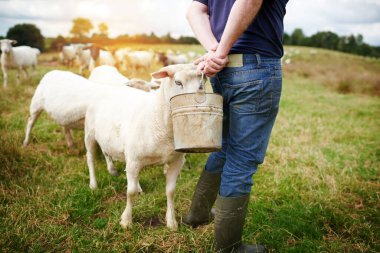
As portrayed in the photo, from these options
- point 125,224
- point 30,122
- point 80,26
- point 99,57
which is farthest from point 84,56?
point 80,26

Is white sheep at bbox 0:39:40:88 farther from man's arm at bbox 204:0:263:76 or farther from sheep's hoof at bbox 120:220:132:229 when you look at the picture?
man's arm at bbox 204:0:263:76

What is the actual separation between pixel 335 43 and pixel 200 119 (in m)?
90.3

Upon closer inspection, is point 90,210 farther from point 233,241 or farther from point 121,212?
point 233,241

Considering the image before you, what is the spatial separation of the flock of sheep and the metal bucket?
0.30 metres

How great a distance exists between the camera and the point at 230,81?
2424mm

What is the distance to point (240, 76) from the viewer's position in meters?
2.36

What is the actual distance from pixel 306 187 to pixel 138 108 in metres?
2.59

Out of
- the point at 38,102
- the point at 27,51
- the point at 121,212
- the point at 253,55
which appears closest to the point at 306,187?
the point at 121,212

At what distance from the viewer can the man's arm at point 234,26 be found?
84.0 inches

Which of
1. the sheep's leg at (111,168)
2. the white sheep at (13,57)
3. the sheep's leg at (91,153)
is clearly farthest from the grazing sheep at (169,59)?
the sheep's leg at (91,153)

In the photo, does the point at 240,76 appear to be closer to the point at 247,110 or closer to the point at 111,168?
the point at 247,110

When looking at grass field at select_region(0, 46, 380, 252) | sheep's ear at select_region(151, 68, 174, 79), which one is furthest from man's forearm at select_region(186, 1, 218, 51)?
grass field at select_region(0, 46, 380, 252)

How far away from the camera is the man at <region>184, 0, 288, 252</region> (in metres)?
2.31

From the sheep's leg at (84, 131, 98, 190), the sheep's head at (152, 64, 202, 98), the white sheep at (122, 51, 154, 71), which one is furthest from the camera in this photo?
the white sheep at (122, 51, 154, 71)
